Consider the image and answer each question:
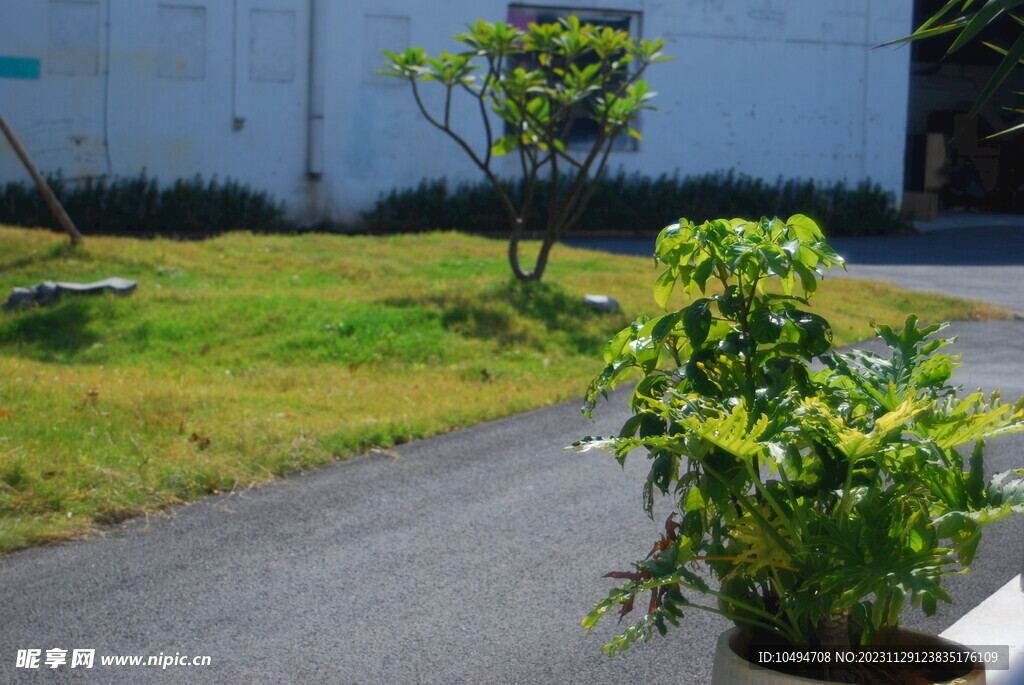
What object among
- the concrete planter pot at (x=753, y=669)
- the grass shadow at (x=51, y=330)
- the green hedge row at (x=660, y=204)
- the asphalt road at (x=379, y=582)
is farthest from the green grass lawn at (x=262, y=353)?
the green hedge row at (x=660, y=204)

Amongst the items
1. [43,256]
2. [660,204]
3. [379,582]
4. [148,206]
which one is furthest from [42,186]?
[660,204]

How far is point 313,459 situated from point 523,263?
28.1 feet

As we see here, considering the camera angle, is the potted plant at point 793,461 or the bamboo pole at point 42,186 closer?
the potted plant at point 793,461

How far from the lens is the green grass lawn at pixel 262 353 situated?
6211 millimetres

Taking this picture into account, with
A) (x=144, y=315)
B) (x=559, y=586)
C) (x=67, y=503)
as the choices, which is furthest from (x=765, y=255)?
(x=144, y=315)

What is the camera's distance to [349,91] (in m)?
20.6

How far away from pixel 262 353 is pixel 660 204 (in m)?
13.8

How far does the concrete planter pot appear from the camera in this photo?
241 cm

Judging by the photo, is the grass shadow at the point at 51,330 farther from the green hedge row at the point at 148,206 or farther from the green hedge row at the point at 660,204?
the green hedge row at the point at 660,204

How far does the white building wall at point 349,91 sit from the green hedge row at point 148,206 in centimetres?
33

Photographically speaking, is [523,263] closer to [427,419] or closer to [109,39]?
[427,419]

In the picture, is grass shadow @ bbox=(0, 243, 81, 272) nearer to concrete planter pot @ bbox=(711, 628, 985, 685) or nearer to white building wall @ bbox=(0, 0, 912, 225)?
white building wall @ bbox=(0, 0, 912, 225)

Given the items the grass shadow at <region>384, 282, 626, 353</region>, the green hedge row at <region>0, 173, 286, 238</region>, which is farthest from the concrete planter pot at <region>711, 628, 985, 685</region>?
the green hedge row at <region>0, 173, 286, 238</region>

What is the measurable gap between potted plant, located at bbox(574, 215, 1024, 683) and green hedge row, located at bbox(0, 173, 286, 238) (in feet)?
58.3
